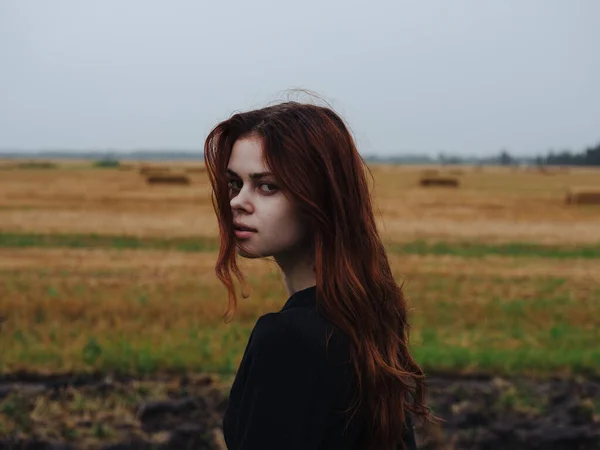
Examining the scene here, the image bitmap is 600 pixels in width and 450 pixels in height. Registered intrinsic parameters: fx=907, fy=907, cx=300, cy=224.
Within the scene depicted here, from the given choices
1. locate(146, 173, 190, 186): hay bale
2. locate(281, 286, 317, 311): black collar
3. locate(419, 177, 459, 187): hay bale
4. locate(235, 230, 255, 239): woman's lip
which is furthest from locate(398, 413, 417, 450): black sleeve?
locate(419, 177, 459, 187): hay bale

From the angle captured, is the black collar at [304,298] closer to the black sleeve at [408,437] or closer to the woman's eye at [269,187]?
the woman's eye at [269,187]

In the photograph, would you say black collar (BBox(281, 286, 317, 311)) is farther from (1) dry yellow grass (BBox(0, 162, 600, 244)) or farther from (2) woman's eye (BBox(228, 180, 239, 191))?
(1) dry yellow grass (BBox(0, 162, 600, 244))

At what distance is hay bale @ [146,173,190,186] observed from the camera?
147 ft

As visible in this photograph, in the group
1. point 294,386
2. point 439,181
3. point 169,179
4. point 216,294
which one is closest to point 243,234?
point 294,386

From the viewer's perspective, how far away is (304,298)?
1.73 metres

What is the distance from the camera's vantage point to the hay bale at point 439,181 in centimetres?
4806

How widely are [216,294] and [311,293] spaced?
11008 mm

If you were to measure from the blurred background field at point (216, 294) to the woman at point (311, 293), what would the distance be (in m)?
0.23

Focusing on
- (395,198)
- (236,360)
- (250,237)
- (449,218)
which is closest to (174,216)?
(449,218)

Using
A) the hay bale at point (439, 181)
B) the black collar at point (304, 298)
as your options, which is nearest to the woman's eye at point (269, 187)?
the black collar at point (304, 298)

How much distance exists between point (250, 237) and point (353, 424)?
1.33 feet

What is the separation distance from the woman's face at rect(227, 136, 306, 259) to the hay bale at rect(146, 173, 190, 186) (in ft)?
142

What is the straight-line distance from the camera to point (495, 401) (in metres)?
7.69

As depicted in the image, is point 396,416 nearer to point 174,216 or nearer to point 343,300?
point 343,300
